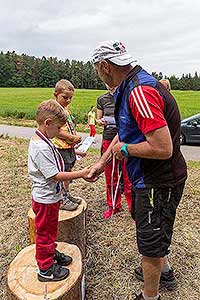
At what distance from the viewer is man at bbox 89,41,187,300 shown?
207 cm

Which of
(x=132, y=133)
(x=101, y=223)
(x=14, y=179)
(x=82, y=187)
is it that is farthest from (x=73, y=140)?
(x=14, y=179)

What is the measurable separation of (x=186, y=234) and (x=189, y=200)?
102cm

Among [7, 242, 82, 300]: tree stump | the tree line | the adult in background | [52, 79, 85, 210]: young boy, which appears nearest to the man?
[7, 242, 82, 300]: tree stump

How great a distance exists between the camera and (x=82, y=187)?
17.4 feet

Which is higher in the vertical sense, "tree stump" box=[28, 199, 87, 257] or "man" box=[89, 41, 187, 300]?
"man" box=[89, 41, 187, 300]

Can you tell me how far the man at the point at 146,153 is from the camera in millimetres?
2066

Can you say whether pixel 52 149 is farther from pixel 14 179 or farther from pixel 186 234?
pixel 14 179

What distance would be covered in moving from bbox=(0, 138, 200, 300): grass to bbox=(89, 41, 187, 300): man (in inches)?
32.1

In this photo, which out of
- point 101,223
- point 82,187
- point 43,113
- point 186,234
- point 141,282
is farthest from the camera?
point 82,187

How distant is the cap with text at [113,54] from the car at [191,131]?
10269 mm

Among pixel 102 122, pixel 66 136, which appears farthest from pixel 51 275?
pixel 102 122

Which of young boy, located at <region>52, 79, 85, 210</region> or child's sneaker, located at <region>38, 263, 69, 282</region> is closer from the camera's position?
child's sneaker, located at <region>38, 263, 69, 282</region>

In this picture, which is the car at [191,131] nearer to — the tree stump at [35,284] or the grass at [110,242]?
the grass at [110,242]

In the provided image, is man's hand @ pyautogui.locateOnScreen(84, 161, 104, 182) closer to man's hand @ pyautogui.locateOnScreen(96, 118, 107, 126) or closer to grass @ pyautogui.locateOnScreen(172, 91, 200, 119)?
man's hand @ pyautogui.locateOnScreen(96, 118, 107, 126)
